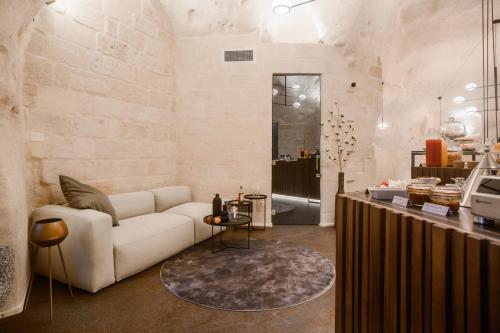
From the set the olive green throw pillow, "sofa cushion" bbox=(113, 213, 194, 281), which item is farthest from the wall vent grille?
the olive green throw pillow

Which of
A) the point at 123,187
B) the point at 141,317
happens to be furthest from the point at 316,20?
the point at 141,317

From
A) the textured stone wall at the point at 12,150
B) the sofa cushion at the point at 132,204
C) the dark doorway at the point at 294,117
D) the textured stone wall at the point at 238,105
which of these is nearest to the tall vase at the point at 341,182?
the textured stone wall at the point at 238,105

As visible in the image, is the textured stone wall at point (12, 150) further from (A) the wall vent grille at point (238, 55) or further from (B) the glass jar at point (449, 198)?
(A) the wall vent grille at point (238, 55)

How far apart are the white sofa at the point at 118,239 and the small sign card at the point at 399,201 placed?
2.21 meters

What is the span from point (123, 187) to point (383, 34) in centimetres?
491

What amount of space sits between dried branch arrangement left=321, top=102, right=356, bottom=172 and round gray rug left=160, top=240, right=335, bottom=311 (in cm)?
192

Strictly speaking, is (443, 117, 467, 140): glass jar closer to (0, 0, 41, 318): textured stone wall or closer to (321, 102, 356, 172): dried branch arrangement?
(321, 102, 356, 172): dried branch arrangement

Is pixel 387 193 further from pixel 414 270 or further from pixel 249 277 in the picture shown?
pixel 249 277

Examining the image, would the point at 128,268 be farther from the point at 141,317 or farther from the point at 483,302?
the point at 483,302

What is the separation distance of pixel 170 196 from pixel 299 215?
2665 millimetres

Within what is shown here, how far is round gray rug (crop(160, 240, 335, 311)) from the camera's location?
89.9 inches

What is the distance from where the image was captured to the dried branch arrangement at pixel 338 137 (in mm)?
4754

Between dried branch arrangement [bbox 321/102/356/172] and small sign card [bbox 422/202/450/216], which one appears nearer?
small sign card [bbox 422/202/450/216]


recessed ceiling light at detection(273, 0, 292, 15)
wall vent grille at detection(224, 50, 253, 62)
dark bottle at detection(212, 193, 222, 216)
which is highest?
recessed ceiling light at detection(273, 0, 292, 15)
